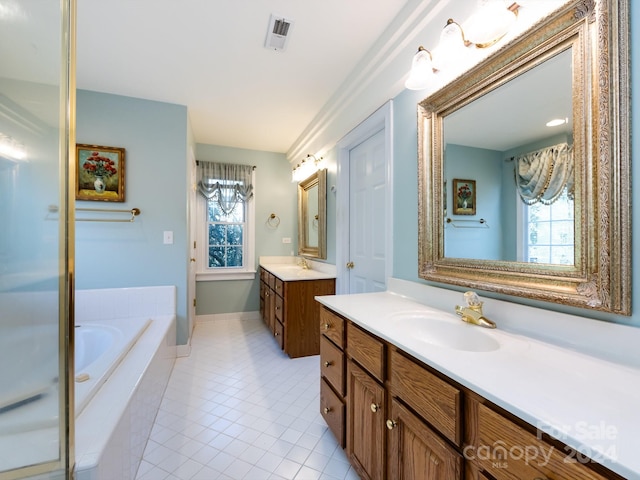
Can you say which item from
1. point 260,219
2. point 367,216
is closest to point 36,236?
point 367,216

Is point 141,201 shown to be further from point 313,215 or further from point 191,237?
point 313,215

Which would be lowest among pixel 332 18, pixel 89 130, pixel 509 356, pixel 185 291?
pixel 185 291

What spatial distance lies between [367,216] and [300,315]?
45.9 inches

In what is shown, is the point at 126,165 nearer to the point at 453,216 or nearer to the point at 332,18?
the point at 332,18

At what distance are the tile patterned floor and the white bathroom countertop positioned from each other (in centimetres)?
81

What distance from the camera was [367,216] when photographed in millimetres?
2297

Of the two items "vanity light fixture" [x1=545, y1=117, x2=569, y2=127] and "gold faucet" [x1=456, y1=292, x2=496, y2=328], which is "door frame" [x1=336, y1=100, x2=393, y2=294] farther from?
"gold faucet" [x1=456, y1=292, x2=496, y2=328]

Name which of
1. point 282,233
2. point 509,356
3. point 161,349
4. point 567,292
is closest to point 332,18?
point 567,292

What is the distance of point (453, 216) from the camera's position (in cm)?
137

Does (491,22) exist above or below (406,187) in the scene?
above

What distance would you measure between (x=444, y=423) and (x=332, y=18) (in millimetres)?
Result: 2070

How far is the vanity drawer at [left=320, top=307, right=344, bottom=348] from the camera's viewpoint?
1.40 metres

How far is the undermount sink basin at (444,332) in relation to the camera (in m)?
1.06

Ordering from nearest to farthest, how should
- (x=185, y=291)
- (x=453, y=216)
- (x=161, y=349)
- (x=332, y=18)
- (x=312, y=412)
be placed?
(x=453, y=216) < (x=332, y=18) < (x=312, y=412) < (x=161, y=349) < (x=185, y=291)
